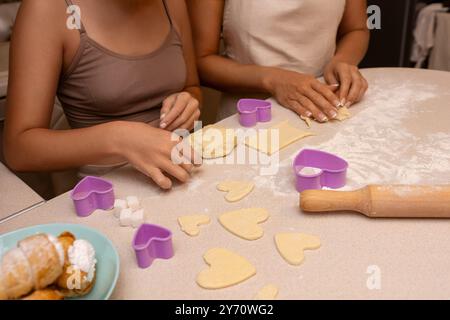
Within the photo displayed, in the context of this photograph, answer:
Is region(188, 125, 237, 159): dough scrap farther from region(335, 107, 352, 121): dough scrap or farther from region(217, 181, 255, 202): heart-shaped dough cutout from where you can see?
region(335, 107, 352, 121): dough scrap

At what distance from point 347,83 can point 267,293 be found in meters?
0.64

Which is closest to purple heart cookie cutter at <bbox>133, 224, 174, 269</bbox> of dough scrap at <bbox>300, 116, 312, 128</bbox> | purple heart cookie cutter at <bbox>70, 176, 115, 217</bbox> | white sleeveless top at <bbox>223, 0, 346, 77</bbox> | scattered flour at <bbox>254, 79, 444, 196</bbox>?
purple heart cookie cutter at <bbox>70, 176, 115, 217</bbox>

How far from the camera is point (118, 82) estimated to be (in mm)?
973

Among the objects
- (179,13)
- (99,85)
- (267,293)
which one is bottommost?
(267,293)

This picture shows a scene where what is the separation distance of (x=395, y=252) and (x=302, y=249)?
0.41ft

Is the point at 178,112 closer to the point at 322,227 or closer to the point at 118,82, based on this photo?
the point at 118,82

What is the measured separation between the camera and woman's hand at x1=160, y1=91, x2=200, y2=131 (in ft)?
2.87

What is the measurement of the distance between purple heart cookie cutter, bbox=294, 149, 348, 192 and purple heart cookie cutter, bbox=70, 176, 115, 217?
1.00 feet


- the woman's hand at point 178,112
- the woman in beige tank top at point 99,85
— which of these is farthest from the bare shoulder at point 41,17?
the woman's hand at point 178,112

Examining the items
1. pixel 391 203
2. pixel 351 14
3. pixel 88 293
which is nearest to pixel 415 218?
pixel 391 203

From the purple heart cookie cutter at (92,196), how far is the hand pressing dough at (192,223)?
12cm

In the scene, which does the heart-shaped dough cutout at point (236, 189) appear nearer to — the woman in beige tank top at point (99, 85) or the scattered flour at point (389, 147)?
the woman in beige tank top at point (99, 85)

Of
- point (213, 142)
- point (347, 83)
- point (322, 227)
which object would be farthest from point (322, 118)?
point (322, 227)
